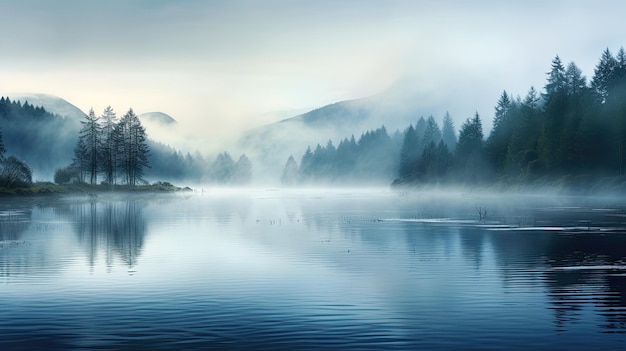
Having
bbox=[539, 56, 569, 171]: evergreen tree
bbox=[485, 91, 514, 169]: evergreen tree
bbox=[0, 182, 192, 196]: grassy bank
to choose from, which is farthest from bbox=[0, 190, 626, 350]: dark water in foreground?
bbox=[485, 91, 514, 169]: evergreen tree

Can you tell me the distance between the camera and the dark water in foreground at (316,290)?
62.6ft

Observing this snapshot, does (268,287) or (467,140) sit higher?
(467,140)

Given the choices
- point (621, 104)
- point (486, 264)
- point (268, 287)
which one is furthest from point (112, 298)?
point (621, 104)

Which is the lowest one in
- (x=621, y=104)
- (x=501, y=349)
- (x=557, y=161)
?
(x=501, y=349)

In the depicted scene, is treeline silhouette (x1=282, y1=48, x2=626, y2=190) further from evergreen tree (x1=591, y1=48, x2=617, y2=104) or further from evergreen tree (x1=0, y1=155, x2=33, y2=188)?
evergreen tree (x1=0, y1=155, x2=33, y2=188)

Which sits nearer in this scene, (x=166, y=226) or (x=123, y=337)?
(x=123, y=337)

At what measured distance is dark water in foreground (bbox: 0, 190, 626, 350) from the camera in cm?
1908

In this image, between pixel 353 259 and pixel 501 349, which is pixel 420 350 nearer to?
pixel 501 349

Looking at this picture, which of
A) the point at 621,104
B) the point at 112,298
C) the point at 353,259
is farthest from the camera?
the point at 621,104

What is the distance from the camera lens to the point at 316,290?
26719mm

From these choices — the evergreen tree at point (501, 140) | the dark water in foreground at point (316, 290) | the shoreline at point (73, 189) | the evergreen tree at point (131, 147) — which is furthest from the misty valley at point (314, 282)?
the evergreen tree at point (131, 147)

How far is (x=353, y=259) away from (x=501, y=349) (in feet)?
63.2

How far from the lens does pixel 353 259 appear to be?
1446 inches

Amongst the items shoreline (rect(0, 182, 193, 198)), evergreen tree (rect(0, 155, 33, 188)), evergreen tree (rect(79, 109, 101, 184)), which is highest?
evergreen tree (rect(79, 109, 101, 184))
